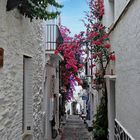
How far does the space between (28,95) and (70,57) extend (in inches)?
313

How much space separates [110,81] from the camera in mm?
9680

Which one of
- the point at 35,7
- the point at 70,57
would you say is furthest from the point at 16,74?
the point at 70,57

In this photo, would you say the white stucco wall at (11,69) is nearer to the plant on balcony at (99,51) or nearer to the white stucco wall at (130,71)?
the white stucco wall at (130,71)

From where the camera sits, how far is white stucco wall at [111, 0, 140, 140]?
17.5 feet

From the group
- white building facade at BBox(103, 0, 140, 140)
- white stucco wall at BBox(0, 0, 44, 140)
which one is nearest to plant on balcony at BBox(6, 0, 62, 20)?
white stucco wall at BBox(0, 0, 44, 140)

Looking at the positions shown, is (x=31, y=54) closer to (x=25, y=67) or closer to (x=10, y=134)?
(x=25, y=67)

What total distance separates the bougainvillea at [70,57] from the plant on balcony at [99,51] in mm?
622

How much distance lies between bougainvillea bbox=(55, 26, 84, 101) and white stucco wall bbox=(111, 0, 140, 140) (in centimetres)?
400

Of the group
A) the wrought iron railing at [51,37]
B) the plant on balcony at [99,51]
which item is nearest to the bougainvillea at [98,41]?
the plant on balcony at [99,51]

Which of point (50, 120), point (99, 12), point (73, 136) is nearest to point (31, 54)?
point (99, 12)

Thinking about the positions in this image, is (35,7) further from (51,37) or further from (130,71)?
(51,37)

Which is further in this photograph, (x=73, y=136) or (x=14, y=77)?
(x=73, y=136)

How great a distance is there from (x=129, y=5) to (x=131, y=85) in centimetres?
145

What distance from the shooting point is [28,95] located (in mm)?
8008
